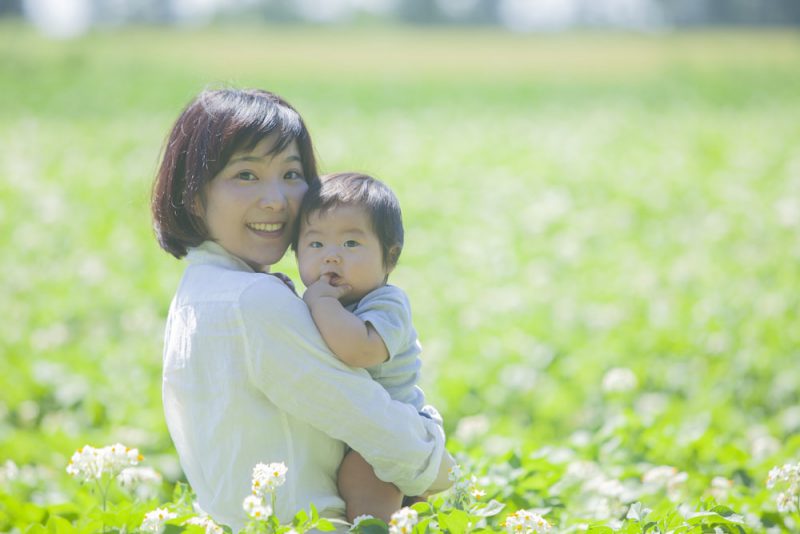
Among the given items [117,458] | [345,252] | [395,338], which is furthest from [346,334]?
[117,458]

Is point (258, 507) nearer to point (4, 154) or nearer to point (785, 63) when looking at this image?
point (4, 154)

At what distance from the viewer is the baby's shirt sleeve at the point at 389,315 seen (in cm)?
229

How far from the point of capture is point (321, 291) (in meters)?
2.34

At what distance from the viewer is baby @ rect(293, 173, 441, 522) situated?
7.70 ft

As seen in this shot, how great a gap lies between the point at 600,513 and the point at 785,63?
23908 millimetres

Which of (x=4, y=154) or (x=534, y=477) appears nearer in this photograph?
(x=534, y=477)

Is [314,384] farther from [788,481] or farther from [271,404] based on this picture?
[788,481]

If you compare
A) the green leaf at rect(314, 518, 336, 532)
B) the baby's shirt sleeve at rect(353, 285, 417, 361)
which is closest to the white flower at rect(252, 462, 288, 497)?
the green leaf at rect(314, 518, 336, 532)

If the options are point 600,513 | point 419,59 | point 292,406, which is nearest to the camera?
point 292,406

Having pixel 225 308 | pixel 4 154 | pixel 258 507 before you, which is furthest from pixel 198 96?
pixel 4 154

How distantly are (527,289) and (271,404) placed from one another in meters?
5.11

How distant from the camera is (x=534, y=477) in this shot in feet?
10.1

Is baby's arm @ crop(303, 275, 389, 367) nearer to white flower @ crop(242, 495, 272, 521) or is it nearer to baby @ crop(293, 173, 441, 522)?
baby @ crop(293, 173, 441, 522)

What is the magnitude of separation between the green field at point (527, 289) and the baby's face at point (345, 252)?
58 centimetres
